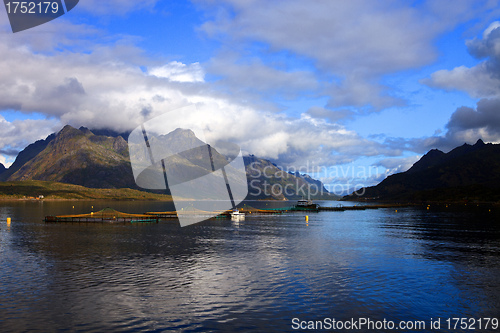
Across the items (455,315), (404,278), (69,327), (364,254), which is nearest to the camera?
(69,327)

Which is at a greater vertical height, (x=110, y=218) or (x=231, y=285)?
(x=110, y=218)

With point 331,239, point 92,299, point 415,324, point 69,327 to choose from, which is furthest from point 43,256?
point 331,239

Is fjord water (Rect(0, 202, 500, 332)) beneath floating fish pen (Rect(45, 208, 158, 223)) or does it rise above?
beneath

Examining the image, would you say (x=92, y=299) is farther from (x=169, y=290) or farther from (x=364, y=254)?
(x=364, y=254)

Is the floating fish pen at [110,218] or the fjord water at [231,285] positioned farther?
the floating fish pen at [110,218]

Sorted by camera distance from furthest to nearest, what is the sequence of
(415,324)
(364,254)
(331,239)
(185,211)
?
(185,211), (331,239), (364,254), (415,324)

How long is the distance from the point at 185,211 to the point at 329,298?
126038 mm

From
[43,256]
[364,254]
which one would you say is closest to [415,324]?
[364,254]

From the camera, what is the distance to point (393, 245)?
72.3m

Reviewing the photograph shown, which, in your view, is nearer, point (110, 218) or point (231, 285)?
point (231, 285)

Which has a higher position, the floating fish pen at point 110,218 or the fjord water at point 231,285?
the floating fish pen at point 110,218

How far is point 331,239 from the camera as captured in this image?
81.6 meters

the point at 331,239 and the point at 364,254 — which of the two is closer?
the point at 364,254

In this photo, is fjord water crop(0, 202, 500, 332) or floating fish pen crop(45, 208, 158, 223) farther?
floating fish pen crop(45, 208, 158, 223)
